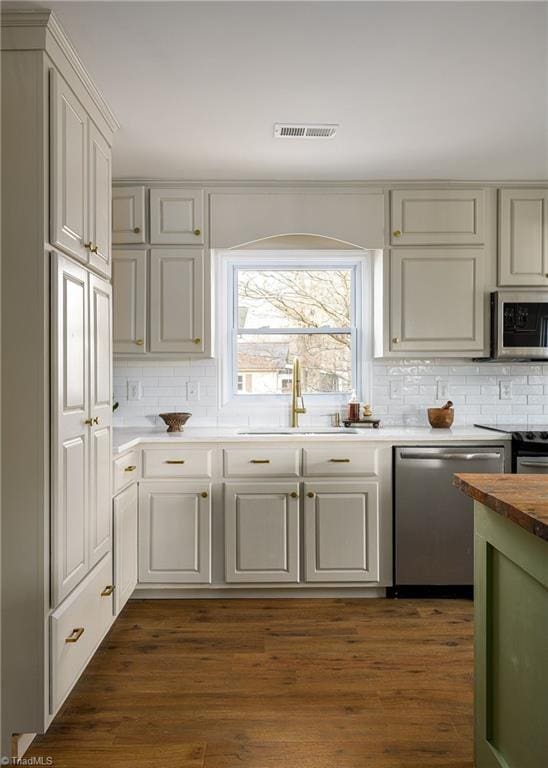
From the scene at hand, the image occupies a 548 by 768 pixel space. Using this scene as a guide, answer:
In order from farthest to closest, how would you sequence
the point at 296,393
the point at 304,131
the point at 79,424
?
the point at 296,393 < the point at 304,131 < the point at 79,424

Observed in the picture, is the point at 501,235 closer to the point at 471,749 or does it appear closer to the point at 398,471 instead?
the point at 398,471

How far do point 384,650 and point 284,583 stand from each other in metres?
0.76

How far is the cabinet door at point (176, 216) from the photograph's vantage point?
11.2 feet

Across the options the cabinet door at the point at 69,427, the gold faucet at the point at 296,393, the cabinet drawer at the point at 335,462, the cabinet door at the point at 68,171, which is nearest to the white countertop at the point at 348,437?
the cabinet drawer at the point at 335,462

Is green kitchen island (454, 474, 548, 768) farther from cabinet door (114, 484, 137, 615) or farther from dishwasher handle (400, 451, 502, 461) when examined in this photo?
cabinet door (114, 484, 137, 615)

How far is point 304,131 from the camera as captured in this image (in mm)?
2748

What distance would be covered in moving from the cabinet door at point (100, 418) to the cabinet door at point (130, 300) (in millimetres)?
808

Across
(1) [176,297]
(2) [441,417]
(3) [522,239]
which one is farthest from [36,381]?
(3) [522,239]

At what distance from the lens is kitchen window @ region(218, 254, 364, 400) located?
3816 millimetres

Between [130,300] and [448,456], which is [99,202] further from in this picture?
[448,456]

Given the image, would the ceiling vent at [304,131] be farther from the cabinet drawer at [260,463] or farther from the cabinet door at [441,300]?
the cabinet drawer at [260,463]

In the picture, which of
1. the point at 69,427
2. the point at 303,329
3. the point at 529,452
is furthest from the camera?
the point at 303,329

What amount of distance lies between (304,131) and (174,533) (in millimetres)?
2253

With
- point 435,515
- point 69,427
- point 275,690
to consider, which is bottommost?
point 275,690
